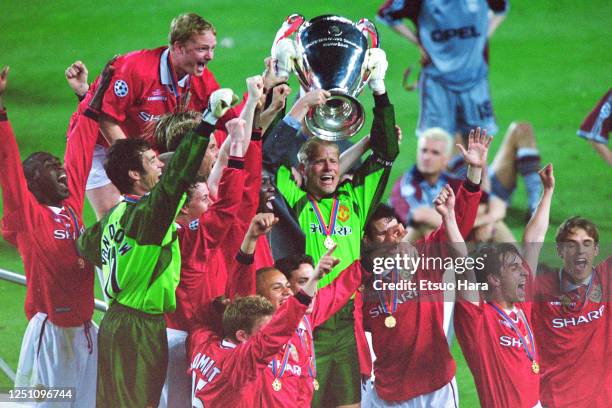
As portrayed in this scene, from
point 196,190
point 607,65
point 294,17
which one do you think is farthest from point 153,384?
point 607,65

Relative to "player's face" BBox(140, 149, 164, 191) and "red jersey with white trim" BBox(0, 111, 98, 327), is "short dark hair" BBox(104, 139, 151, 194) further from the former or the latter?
"red jersey with white trim" BBox(0, 111, 98, 327)

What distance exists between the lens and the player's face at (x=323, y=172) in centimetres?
464

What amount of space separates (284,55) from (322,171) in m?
0.47

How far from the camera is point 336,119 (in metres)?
4.66

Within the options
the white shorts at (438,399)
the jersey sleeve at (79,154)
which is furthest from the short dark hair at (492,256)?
the jersey sleeve at (79,154)

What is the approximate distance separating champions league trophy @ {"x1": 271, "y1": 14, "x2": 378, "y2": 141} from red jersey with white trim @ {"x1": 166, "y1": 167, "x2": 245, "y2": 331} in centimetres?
48

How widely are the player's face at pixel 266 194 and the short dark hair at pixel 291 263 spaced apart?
219mm

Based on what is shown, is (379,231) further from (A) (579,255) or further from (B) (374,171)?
(A) (579,255)

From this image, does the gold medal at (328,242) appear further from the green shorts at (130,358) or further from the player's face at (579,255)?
the player's face at (579,255)

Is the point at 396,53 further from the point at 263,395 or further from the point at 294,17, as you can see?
the point at 263,395

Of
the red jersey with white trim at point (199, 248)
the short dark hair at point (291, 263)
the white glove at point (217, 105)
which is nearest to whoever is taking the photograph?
the white glove at point (217, 105)

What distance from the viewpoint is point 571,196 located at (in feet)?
18.9

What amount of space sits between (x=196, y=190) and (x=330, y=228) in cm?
58

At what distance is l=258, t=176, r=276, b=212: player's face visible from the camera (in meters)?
4.66
